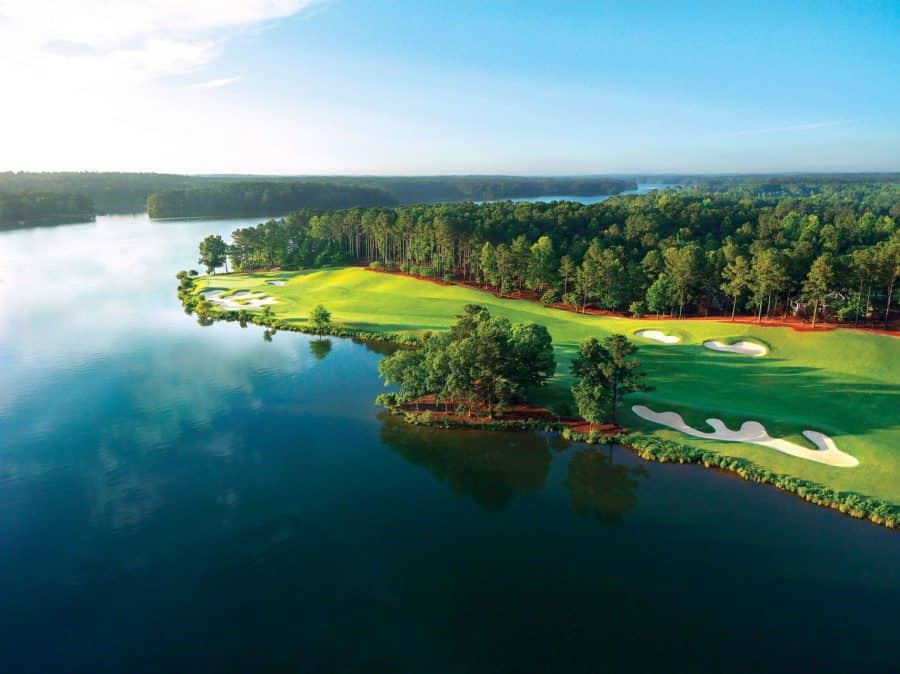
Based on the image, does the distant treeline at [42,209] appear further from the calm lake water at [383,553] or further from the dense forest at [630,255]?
the calm lake water at [383,553]

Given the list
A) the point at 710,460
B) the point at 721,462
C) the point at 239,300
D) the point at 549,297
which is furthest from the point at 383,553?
the point at 239,300

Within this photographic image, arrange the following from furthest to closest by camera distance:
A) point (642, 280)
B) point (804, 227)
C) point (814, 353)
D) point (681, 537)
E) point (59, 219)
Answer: point (59, 219)
point (804, 227)
point (642, 280)
point (814, 353)
point (681, 537)

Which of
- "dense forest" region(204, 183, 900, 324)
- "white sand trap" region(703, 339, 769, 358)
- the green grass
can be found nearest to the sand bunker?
the green grass

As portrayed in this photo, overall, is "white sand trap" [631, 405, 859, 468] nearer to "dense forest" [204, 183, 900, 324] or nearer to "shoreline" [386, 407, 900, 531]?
"shoreline" [386, 407, 900, 531]

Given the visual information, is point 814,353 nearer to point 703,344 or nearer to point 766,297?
point 703,344

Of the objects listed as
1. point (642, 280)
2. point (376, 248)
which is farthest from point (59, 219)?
point (642, 280)

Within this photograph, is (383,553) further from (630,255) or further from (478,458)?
(630,255)

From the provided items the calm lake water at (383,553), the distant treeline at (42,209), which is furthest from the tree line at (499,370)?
the distant treeline at (42,209)
